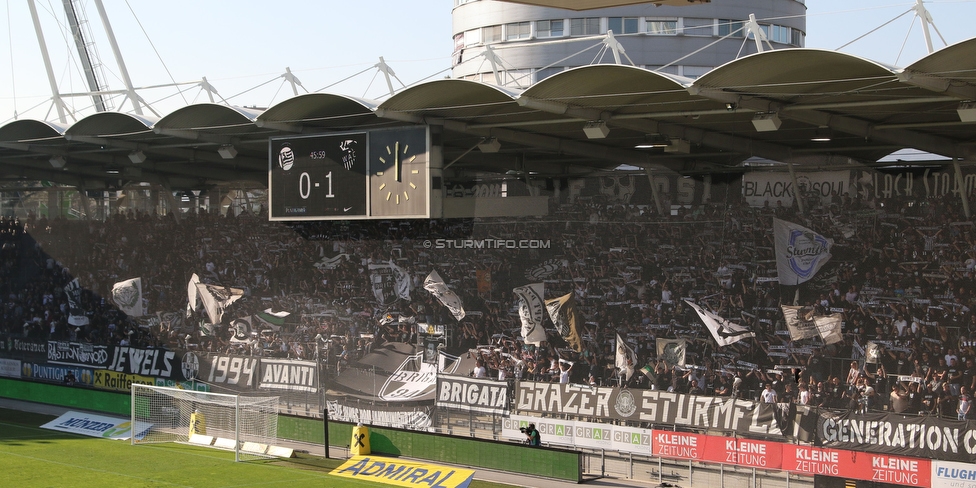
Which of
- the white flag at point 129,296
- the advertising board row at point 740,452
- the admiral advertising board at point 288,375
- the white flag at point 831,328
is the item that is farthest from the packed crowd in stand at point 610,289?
the advertising board row at point 740,452

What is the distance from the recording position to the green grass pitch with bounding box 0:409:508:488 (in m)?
18.0

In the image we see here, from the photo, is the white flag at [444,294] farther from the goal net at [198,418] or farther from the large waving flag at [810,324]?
the large waving flag at [810,324]

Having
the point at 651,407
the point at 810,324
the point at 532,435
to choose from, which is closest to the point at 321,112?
the point at 532,435

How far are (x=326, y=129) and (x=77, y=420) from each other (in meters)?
10.2

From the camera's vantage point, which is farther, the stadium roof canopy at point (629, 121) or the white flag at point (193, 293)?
the white flag at point (193, 293)

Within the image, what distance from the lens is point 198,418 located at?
2258 centimetres

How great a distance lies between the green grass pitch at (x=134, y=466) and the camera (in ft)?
59.0

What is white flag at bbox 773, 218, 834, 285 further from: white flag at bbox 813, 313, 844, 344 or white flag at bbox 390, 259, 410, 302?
white flag at bbox 390, 259, 410, 302

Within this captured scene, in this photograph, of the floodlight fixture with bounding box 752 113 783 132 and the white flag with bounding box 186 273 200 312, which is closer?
the floodlight fixture with bounding box 752 113 783 132

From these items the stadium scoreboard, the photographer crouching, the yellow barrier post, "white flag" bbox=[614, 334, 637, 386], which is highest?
the stadium scoreboard

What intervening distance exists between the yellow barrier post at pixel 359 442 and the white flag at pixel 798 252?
893 cm

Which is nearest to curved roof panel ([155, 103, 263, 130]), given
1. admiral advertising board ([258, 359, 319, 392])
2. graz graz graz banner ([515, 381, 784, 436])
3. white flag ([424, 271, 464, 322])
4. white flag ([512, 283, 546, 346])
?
white flag ([424, 271, 464, 322])

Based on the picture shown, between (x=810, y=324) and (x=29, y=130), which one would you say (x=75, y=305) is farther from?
(x=810, y=324)

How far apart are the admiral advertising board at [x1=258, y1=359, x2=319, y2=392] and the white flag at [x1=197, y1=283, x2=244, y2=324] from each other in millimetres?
2698
